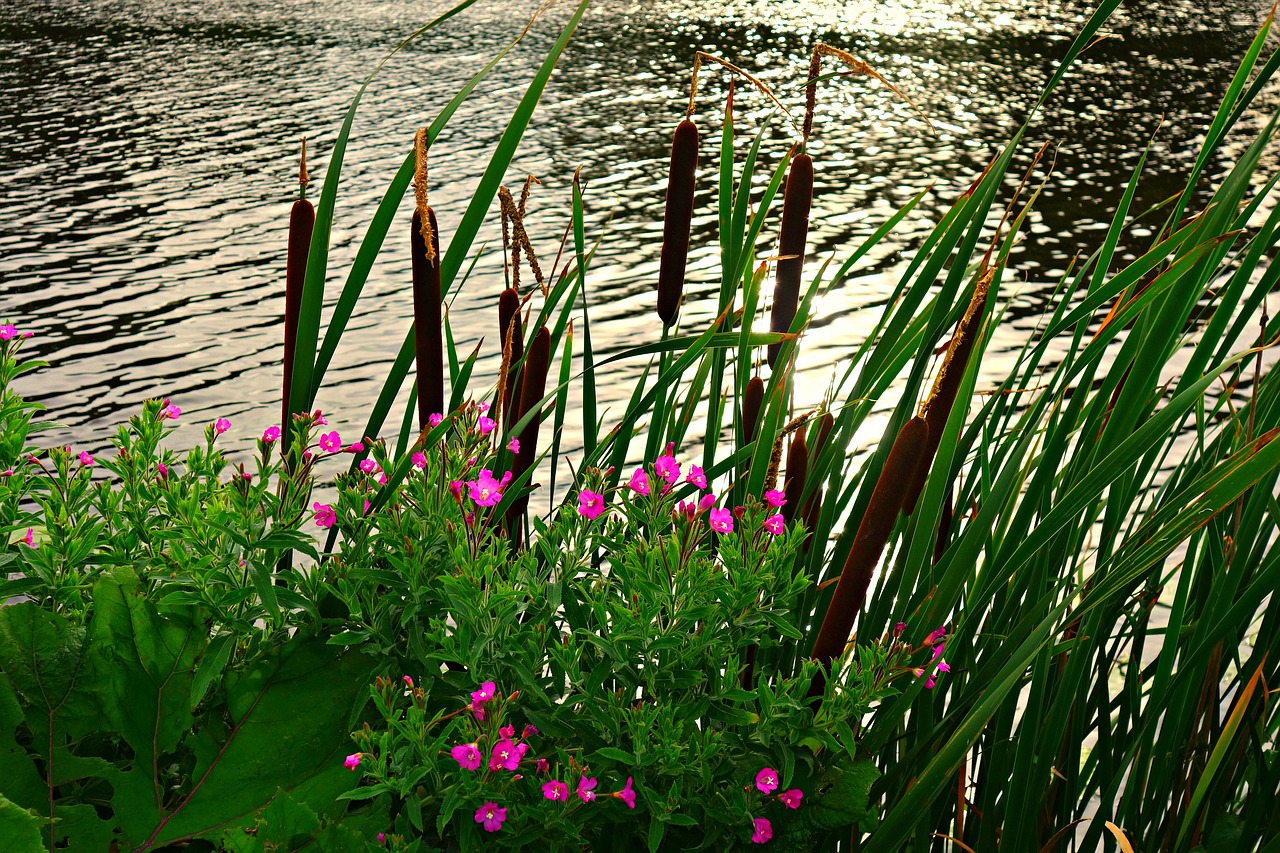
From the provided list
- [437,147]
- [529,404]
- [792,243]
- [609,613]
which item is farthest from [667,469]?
[437,147]

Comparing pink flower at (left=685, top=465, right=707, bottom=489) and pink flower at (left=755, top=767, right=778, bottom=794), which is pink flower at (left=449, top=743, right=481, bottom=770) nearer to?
pink flower at (left=755, top=767, right=778, bottom=794)

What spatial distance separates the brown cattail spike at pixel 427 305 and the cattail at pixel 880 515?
0.60 m

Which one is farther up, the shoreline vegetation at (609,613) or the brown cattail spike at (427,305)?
the brown cattail spike at (427,305)

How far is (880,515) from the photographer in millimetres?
1171

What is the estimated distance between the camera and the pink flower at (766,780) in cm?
119

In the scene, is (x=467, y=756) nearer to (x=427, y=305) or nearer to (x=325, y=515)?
(x=325, y=515)

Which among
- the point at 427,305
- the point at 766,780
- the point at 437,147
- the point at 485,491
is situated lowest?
the point at 437,147

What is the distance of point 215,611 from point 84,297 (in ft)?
32.5

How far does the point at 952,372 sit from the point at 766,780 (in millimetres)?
515

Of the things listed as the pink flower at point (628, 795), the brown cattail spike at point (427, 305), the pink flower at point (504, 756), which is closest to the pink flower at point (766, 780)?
the pink flower at point (628, 795)

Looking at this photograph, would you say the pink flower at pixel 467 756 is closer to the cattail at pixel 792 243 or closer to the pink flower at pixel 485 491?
the pink flower at pixel 485 491

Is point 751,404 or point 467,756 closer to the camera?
point 467,756

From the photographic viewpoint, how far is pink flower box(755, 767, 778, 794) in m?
1.19

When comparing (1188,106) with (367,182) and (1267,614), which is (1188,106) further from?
(1267,614)
